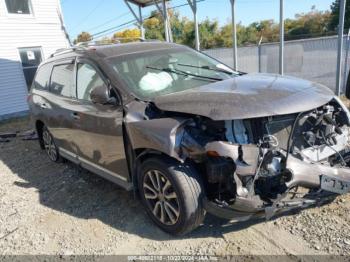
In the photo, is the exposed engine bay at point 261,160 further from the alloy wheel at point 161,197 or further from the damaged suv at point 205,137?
the alloy wheel at point 161,197

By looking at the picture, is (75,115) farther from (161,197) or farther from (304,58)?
(304,58)

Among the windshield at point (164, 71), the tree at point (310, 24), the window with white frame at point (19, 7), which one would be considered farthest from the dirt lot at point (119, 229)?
the tree at point (310, 24)

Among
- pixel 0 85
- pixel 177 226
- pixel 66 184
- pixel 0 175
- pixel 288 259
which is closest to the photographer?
pixel 288 259

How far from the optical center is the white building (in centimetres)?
1252

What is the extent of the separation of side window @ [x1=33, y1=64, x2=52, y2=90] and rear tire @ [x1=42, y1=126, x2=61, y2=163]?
2.50 ft

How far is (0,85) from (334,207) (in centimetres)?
1280

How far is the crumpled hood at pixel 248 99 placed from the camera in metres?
2.75

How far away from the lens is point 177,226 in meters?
3.10

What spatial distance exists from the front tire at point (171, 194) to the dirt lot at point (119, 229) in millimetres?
194

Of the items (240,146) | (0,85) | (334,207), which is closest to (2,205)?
(240,146)

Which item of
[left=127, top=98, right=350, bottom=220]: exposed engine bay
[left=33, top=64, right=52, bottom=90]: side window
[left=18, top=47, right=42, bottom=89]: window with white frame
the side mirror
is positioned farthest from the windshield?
[left=18, top=47, right=42, bottom=89]: window with white frame

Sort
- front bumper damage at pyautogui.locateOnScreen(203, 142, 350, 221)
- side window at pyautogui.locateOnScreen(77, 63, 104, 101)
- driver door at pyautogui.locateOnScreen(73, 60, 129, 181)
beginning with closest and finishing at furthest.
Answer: front bumper damage at pyautogui.locateOnScreen(203, 142, 350, 221), driver door at pyautogui.locateOnScreen(73, 60, 129, 181), side window at pyautogui.locateOnScreen(77, 63, 104, 101)

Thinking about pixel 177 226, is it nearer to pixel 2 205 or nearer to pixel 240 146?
pixel 240 146

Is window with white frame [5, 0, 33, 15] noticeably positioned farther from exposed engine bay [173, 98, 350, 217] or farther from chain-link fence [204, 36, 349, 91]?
exposed engine bay [173, 98, 350, 217]
